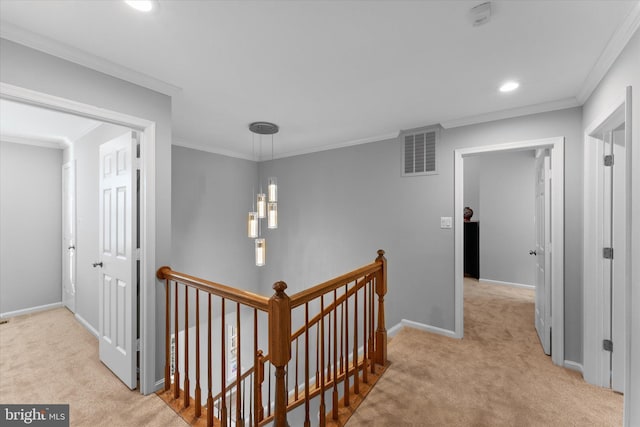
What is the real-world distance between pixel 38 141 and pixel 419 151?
17.1 ft

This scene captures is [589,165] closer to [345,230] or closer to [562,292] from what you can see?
[562,292]

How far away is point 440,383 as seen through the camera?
218cm

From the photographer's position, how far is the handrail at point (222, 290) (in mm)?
1529

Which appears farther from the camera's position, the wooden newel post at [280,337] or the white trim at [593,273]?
the white trim at [593,273]

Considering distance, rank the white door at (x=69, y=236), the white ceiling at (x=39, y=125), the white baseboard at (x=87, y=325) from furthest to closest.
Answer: the white door at (x=69, y=236) < the white baseboard at (x=87, y=325) < the white ceiling at (x=39, y=125)

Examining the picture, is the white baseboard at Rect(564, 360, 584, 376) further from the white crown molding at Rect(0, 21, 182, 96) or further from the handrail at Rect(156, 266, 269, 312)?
the white crown molding at Rect(0, 21, 182, 96)

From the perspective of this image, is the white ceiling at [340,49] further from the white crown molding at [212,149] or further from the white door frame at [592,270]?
the white crown molding at [212,149]

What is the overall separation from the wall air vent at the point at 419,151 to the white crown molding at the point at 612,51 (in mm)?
1254

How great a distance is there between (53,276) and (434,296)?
5271mm

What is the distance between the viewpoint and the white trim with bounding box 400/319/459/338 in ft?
9.95

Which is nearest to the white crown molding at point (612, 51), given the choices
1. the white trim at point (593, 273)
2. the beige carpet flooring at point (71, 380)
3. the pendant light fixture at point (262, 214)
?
the white trim at point (593, 273)

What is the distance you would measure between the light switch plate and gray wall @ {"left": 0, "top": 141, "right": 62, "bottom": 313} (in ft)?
17.4

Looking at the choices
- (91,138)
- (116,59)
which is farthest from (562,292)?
(91,138)

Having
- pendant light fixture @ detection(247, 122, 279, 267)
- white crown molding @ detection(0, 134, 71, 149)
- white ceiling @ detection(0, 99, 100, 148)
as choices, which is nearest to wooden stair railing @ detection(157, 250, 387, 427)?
pendant light fixture @ detection(247, 122, 279, 267)
